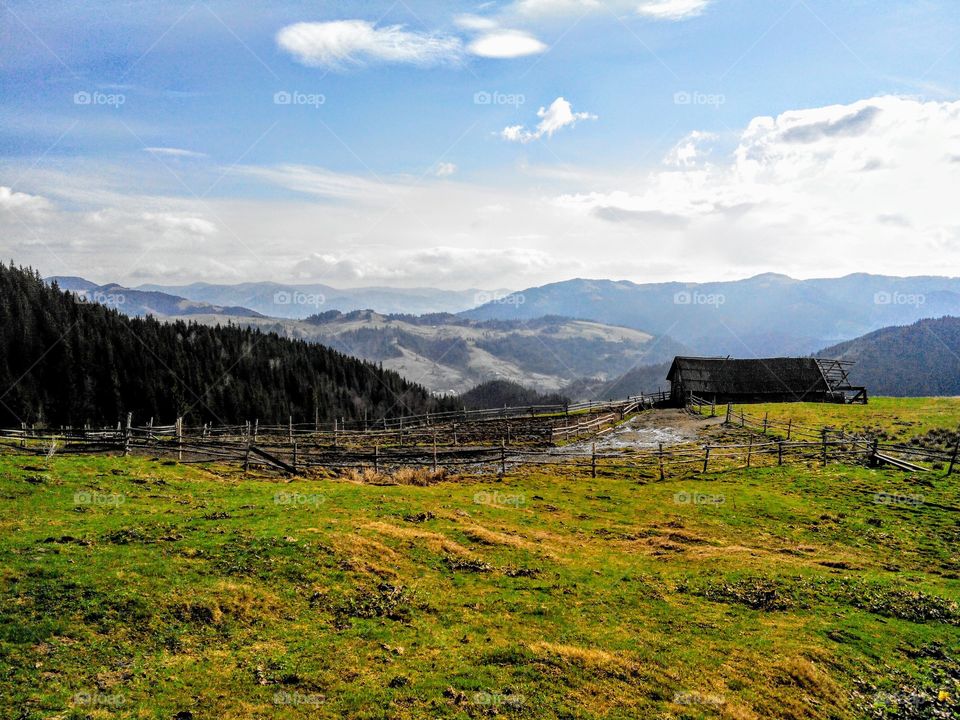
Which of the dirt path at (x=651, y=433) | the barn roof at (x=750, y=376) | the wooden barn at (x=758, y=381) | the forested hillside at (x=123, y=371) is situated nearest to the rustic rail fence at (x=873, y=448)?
the dirt path at (x=651, y=433)

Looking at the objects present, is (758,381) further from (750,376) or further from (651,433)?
(651,433)

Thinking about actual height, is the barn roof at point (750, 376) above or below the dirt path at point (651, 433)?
above

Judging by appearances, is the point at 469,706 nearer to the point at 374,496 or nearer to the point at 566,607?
the point at 566,607

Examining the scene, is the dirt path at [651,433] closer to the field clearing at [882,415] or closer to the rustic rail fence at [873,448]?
the rustic rail fence at [873,448]

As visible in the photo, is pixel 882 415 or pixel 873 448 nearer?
pixel 873 448

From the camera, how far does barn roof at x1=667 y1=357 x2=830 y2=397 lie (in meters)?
74.8

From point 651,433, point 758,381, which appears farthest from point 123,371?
point 758,381

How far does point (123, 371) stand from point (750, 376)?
96958 mm

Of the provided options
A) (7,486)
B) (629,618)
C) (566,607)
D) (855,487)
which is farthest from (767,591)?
(7,486)

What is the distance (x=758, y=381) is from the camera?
7644 centimetres

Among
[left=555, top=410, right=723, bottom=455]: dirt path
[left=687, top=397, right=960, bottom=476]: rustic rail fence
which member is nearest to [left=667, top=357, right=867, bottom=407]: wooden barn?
[left=555, top=410, right=723, bottom=455]: dirt path

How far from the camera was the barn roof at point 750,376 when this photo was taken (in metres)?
74.8

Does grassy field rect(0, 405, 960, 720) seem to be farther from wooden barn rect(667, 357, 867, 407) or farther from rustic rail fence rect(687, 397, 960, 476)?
wooden barn rect(667, 357, 867, 407)

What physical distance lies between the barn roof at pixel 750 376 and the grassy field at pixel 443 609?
51.1 meters
